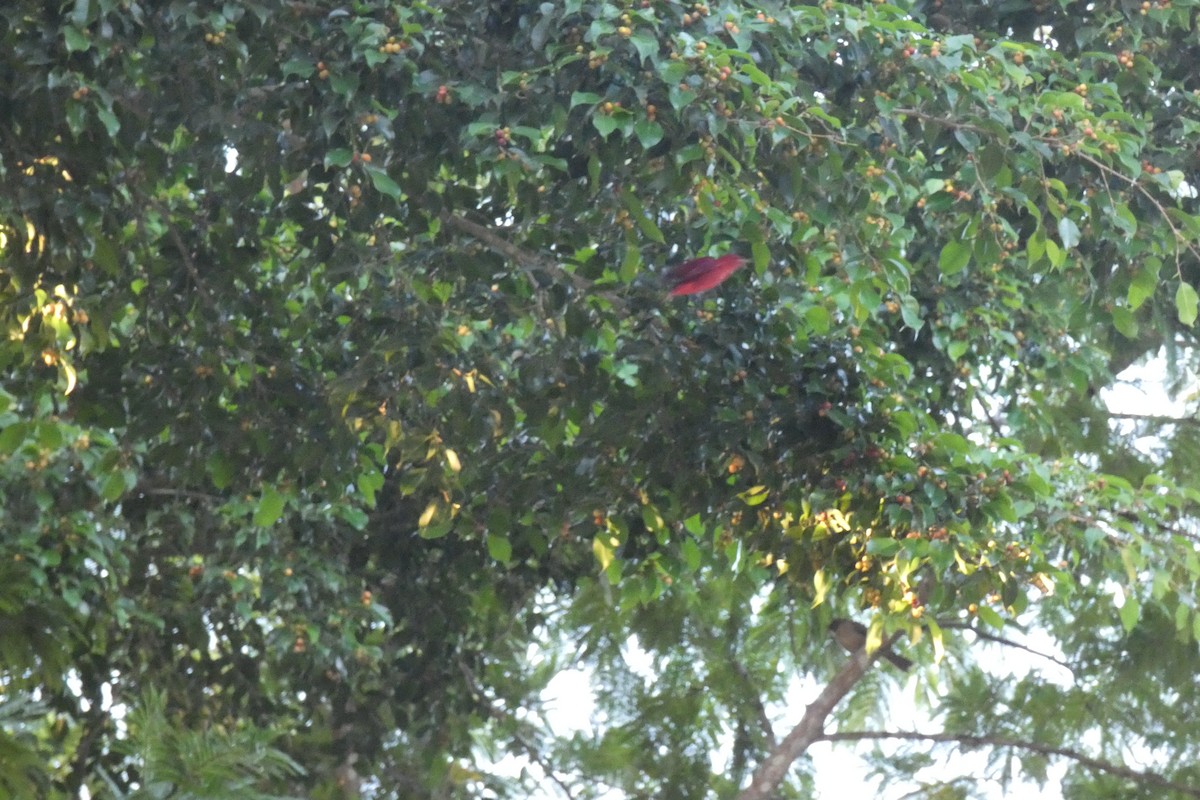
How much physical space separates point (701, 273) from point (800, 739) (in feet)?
8.19

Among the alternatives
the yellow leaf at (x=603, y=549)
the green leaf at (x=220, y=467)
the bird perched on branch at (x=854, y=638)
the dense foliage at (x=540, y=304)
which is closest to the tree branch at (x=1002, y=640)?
the bird perched on branch at (x=854, y=638)

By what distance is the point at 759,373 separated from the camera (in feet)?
10.1

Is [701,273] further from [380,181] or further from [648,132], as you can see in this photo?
[380,181]

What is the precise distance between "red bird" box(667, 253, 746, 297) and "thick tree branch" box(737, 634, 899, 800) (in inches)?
90.6

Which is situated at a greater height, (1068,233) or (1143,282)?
(1143,282)

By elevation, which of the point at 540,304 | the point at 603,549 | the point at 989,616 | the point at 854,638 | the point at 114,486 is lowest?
the point at 989,616

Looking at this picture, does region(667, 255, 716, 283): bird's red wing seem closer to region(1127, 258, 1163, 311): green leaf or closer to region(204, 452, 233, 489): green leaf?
region(1127, 258, 1163, 311): green leaf

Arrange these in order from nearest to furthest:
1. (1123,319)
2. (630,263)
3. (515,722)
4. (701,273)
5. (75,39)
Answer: (75,39) → (630,263) → (701,273) → (1123,319) → (515,722)

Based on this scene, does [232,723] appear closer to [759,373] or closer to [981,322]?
[759,373]

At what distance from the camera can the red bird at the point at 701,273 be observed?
9.25 feet

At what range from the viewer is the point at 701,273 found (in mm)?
2875

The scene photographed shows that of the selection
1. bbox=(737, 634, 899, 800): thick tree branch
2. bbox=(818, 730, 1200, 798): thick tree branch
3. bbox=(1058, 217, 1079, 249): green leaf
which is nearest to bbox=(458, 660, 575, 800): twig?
bbox=(737, 634, 899, 800): thick tree branch

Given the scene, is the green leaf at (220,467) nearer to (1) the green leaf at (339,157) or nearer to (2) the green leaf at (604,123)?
(1) the green leaf at (339,157)

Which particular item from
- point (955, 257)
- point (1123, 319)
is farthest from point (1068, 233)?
→ point (1123, 319)
